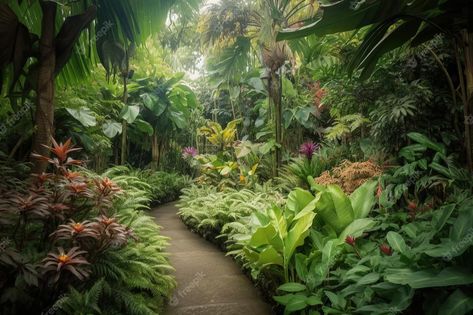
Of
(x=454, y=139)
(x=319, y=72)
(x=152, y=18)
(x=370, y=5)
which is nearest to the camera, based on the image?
(x=370, y=5)

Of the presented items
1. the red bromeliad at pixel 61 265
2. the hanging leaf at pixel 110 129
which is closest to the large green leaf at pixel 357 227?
the red bromeliad at pixel 61 265

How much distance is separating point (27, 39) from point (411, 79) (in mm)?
4344

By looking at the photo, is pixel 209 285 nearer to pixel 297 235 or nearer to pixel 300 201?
pixel 297 235

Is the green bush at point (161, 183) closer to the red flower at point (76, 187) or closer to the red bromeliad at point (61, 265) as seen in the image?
the red flower at point (76, 187)

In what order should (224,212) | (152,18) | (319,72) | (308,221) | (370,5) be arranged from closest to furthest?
1. (370,5)
2. (308,221)
3. (152,18)
4. (224,212)
5. (319,72)

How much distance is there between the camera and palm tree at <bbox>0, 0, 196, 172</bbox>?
2.43 meters

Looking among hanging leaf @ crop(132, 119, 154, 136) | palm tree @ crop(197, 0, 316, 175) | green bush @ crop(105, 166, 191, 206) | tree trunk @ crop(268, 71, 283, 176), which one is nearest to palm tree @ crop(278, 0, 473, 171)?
palm tree @ crop(197, 0, 316, 175)

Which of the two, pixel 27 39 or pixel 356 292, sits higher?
pixel 27 39

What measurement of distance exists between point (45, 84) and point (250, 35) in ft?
14.9

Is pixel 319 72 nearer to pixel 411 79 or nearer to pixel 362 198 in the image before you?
pixel 411 79

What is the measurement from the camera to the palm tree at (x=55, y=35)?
2.43m

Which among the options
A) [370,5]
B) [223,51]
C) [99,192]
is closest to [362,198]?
[370,5]

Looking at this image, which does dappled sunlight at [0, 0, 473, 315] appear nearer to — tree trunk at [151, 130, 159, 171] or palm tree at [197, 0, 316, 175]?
palm tree at [197, 0, 316, 175]

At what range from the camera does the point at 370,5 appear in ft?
7.24
